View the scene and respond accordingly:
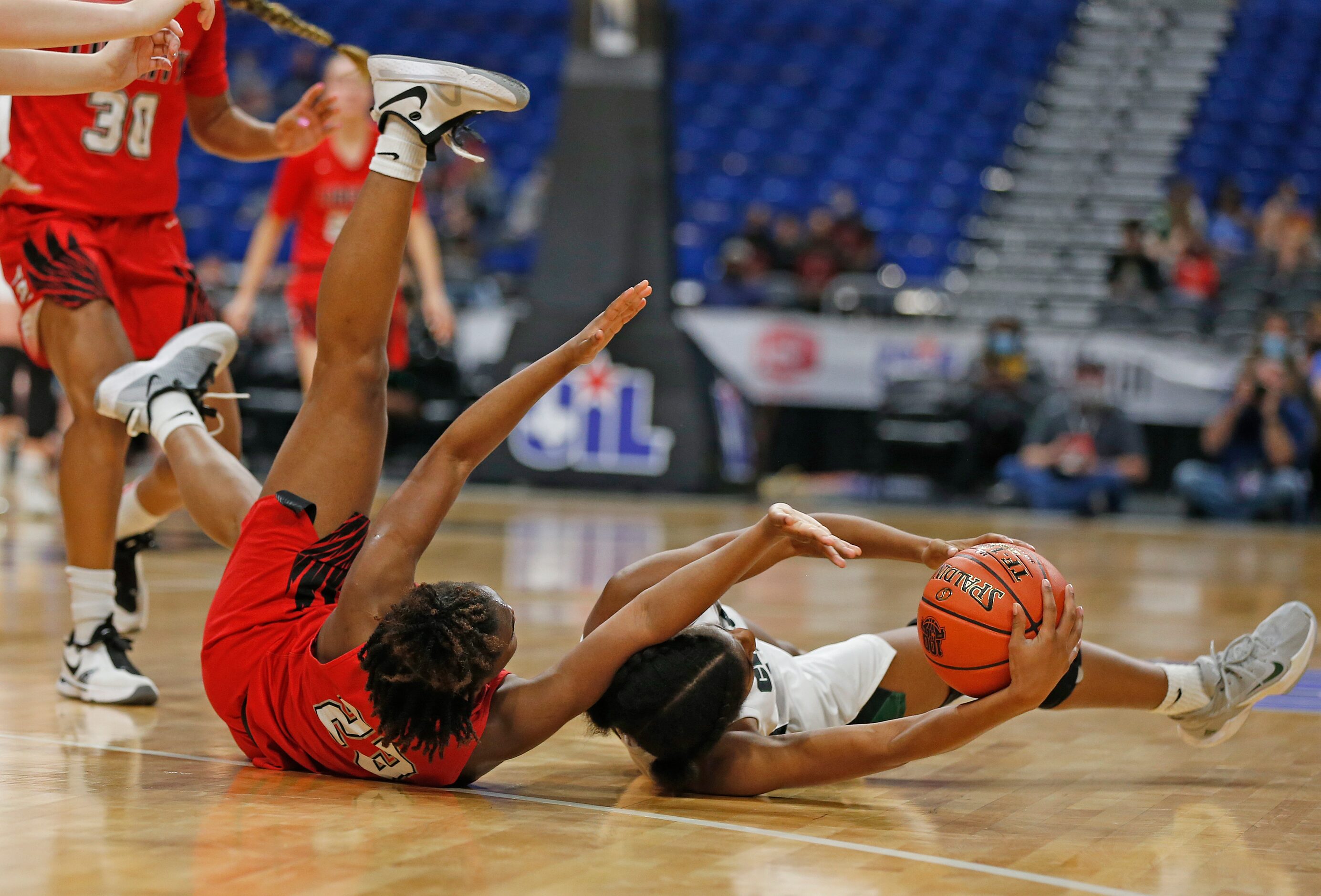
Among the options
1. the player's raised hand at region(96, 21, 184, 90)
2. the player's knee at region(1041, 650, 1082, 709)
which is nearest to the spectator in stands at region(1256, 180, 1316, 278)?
the player's knee at region(1041, 650, 1082, 709)

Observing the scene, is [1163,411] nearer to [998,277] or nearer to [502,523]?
[998,277]

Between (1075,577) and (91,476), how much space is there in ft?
15.9

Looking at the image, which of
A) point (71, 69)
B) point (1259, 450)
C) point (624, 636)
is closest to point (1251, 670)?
point (624, 636)

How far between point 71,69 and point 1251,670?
2.77 meters

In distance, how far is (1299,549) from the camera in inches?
376

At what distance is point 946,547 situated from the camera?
3.03 meters

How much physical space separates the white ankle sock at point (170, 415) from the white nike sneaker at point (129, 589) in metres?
0.63

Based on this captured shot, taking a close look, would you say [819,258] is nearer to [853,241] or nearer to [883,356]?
[853,241]

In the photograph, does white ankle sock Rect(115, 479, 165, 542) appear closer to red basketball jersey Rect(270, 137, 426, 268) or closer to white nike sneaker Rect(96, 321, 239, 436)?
white nike sneaker Rect(96, 321, 239, 436)

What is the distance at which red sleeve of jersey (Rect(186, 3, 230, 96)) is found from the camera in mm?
4164

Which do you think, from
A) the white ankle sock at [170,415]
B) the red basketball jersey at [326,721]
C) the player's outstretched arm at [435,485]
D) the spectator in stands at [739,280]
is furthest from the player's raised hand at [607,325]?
the spectator in stands at [739,280]

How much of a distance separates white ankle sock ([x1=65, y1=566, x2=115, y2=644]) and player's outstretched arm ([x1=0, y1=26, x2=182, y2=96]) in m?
1.38

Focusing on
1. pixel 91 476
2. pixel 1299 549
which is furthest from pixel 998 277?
pixel 91 476

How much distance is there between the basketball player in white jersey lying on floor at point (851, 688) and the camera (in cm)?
276
